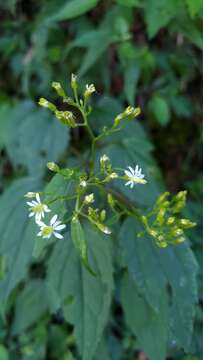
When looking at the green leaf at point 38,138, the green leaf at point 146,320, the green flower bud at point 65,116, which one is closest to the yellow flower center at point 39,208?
the green flower bud at point 65,116

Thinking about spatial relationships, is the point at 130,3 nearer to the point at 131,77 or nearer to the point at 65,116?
the point at 131,77

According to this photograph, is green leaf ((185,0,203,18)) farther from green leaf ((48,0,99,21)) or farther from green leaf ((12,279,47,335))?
green leaf ((12,279,47,335))

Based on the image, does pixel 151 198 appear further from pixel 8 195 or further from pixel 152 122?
pixel 152 122

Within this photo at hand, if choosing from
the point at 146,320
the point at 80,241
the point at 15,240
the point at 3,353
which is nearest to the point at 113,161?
the point at 15,240

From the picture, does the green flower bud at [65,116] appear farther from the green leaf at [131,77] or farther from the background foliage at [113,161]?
the green leaf at [131,77]

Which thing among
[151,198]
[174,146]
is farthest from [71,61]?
[151,198]

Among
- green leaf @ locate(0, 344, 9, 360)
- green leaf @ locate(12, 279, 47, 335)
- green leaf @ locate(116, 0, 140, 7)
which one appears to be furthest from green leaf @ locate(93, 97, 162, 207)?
green leaf @ locate(0, 344, 9, 360)
